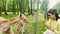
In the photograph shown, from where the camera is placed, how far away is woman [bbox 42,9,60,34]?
2279 mm

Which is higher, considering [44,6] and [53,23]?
[44,6]

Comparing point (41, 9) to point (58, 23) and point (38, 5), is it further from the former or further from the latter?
point (58, 23)

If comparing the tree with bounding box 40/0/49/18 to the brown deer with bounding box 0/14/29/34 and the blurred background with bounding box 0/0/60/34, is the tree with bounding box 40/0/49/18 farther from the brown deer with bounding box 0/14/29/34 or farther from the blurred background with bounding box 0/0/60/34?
the brown deer with bounding box 0/14/29/34

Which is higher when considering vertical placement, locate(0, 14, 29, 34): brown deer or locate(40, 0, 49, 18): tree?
locate(40, 0, 49, 18): tree

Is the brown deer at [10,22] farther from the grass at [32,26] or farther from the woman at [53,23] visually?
the woman at [53,23]

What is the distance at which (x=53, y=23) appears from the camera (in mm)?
2293

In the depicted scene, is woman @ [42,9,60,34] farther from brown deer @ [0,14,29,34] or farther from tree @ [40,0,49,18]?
brown deer @ [0,14,29,34]

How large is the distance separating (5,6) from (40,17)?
1.33 ft

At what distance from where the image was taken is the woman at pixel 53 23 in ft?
7.48

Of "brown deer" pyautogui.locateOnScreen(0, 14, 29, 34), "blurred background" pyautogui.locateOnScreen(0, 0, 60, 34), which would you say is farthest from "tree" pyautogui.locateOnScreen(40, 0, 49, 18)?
"brown deer" pyautogui.locateOnScreen(0, 14, 29, 34)

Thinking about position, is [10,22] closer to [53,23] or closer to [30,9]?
[30,9]

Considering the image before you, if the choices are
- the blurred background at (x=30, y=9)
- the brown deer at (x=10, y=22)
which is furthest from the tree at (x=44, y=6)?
the brown deer at (x=10, y=22)

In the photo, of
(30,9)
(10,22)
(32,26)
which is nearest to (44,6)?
(30,9)

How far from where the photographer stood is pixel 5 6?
227cm
